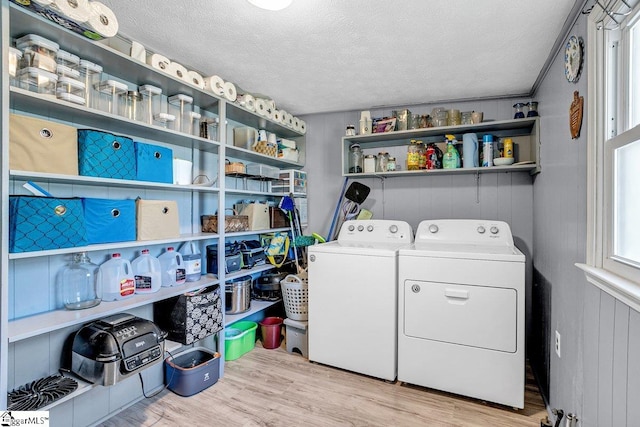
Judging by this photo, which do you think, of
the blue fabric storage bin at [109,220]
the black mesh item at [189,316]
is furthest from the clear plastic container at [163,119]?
the black mesh item at [189,316]

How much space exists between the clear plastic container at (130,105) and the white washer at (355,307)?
57.0 inches

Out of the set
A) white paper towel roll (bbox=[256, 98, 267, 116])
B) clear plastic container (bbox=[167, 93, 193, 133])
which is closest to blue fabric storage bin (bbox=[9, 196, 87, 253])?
clear plastic container (bbox=[167, 93, 193, 133])

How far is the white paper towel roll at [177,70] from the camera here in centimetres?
194

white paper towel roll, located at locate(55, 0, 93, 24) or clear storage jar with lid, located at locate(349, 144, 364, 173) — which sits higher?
white paper towel roll, located at locate(55, 0, 93, 24)

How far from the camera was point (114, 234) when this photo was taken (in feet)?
5.67

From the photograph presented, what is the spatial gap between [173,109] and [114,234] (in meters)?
0.94

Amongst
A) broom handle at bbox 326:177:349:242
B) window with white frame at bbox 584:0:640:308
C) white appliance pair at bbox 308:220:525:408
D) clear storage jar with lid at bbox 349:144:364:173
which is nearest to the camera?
window with white frame at bbox 584:0:640:308

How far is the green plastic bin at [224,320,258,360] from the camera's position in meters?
2.54

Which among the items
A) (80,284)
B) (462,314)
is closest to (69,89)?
(80,284)

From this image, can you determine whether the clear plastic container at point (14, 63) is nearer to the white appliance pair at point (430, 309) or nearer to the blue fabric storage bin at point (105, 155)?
the blue fabric storage bin at point (105, 155)

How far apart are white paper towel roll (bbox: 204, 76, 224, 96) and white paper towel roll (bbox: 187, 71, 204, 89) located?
4 cm

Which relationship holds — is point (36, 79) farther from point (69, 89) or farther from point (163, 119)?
point (163, 119)

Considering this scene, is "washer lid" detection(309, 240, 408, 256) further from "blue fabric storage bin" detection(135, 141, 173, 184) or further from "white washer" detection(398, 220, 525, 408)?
"blue fabric storage bin" detection(135, 141, 173, 184)

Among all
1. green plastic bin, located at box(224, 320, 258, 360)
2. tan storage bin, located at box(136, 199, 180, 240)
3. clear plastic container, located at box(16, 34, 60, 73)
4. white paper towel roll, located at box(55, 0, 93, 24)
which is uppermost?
white paper towel roll, located at box(55, 0, 93, 24)
